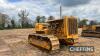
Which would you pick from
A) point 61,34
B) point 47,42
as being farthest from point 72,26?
point 47,42

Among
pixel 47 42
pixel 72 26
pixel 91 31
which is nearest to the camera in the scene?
pixel 47 42

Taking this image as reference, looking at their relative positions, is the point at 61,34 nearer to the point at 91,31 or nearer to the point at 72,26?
the point at 72,26

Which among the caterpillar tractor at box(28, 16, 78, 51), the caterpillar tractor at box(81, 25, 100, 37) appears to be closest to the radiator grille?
the caterpillar tractor at box(28, 16, 78, 51)

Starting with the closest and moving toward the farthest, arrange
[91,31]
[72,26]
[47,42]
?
[47,42], [72,26], [91,31]

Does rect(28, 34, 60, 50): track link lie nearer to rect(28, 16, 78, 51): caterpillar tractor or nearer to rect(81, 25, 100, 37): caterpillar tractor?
rect(28, 16, 78, 51): caterpillar tractor

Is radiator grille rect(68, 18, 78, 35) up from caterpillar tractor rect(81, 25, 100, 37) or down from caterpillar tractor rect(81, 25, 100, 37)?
up

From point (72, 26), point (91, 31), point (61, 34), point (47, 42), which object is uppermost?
point (72, 26)

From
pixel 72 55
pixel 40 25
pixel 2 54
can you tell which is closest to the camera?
pixel 72 55

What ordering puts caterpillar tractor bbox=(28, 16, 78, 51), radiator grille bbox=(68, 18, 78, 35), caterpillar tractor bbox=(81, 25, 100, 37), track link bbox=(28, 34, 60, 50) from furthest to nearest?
1. caterpillar tractor bbox=(81, 25, 100, 37)
2. radiator grille bbox=(68, 18, 78, 35)
3. caterpillar tractor bbox=(28, 16, 78, 51)
4. track link bbox=(28, 34, 60, 50)

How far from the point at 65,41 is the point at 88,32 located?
529 inches

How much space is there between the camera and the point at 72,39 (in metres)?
13.4

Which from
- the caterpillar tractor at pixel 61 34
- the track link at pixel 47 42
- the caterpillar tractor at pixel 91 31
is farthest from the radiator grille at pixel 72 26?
the caterpillar tractor at pixel 91 31

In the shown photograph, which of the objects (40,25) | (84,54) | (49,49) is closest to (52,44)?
(49,49)

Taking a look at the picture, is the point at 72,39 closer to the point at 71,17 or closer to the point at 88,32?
the point at 71,17
